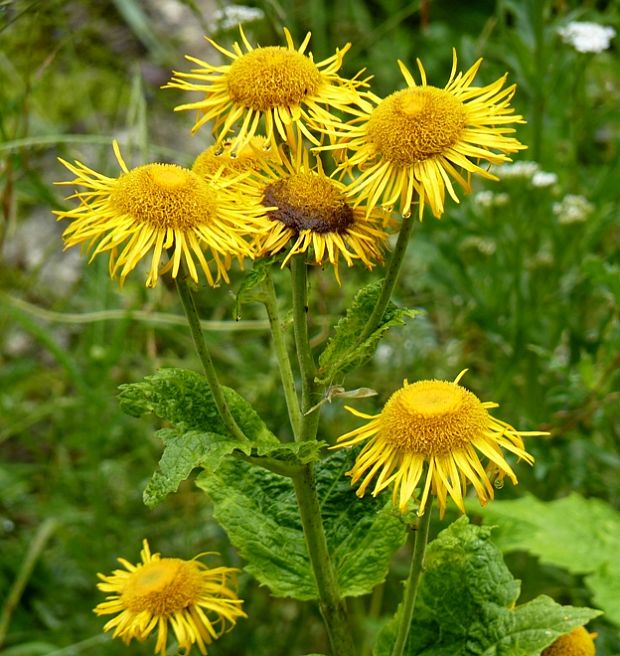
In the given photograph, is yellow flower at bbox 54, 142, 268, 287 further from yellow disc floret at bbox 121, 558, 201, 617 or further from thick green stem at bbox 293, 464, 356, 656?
yellow disc floret at bbox 121, 558, 201, 617

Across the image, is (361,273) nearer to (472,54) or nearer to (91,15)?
(472,54)

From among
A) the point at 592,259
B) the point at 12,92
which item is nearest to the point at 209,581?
the point at 592,259

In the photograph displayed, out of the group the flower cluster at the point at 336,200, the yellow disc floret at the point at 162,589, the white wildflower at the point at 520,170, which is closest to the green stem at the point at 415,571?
the flower cluster at the point at 336,200

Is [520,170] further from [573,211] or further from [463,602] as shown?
[463,602]

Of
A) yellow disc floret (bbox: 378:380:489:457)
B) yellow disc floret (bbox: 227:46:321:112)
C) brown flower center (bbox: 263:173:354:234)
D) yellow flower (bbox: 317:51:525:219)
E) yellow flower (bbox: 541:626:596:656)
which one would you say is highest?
yellow disc floret (bbox: 227:46:321:112)

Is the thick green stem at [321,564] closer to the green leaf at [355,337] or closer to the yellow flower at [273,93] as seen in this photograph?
the green leaf at [355,337]

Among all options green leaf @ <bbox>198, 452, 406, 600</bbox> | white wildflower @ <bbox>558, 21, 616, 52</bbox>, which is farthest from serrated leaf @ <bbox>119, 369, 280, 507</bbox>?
white wildflower @ <bbox>558, 21, 616, 52</bbox>

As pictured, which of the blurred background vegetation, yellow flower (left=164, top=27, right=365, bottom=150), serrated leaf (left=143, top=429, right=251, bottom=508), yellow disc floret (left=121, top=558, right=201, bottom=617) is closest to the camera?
serrated leaf (left=143, top=429, right=251, bottom=508)
